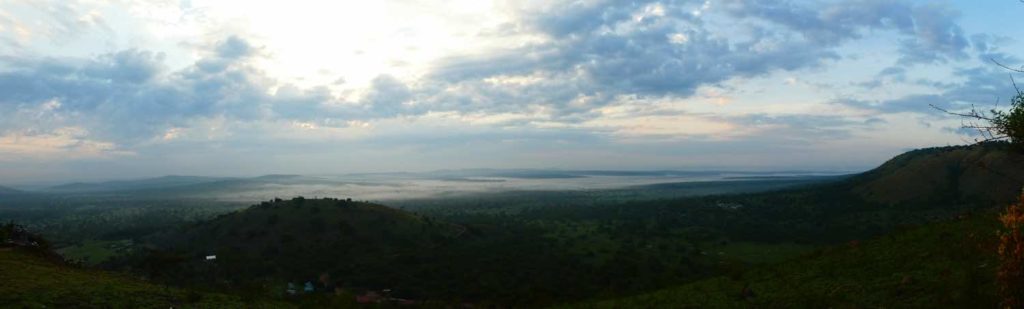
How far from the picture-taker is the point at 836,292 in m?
16.9

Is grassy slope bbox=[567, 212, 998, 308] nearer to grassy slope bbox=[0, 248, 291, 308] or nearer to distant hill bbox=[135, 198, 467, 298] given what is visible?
grassy slope bbox=[0, 248, 291, 308]

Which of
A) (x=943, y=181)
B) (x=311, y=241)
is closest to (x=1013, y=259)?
(x=311, y=241)

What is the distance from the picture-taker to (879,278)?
16969 millimetres

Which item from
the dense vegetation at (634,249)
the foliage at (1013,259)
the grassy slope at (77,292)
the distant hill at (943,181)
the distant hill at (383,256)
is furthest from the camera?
the distant hill at (943,181)

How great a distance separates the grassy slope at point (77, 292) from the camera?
15742mm

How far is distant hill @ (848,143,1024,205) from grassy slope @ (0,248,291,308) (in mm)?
109896

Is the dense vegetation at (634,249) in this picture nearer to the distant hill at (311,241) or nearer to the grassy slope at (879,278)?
the grassy slope at (879,278)

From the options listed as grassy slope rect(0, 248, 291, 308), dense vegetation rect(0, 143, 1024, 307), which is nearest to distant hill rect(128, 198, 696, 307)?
dense vegetation rect(0, 143, 1024, 307)

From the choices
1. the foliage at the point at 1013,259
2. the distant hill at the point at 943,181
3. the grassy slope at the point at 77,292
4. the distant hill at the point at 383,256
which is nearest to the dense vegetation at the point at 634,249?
the distant hill at the point at 383,256

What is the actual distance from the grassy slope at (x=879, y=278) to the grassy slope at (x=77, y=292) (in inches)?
632

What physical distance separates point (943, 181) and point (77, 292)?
134734 mm

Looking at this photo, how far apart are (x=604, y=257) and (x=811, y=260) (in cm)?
4665

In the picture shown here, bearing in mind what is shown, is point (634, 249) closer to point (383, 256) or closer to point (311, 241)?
point (383, 256)

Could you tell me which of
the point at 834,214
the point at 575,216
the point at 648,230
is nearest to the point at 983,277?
the point at 648,230
